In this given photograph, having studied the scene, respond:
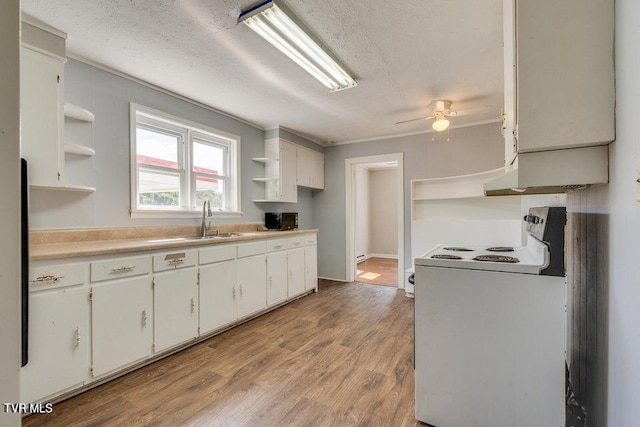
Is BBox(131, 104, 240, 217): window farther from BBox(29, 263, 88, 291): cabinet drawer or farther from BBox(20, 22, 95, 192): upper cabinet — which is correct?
BBox(29, 263, 88, 291): cabinet drawer

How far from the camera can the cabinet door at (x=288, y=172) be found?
404cm

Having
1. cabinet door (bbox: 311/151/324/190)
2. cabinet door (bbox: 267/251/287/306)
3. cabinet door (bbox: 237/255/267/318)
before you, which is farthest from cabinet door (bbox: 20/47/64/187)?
cabinet door (bbox: 311/151/324/190)

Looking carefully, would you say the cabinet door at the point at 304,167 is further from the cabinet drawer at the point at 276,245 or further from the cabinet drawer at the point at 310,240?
the cabinet drawer at the point at 276,245

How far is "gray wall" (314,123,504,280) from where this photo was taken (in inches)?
151

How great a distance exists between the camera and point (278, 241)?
11.3 ft

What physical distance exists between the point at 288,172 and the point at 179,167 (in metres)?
1.55

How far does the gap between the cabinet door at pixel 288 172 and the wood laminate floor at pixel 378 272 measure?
1.99 m

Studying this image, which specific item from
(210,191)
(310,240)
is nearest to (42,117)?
(210,191)

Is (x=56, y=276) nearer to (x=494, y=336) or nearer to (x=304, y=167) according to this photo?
(x=494, y=336)

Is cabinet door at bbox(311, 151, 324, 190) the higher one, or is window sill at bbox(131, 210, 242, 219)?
cabinet door at bbox(311, 151, 324, 190)

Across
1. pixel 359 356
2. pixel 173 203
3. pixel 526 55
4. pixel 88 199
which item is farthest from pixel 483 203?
pixel 88 199

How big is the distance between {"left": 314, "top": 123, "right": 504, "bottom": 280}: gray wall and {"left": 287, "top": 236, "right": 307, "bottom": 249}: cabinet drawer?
1.09 meters

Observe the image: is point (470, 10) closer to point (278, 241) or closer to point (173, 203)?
point (278, 241)

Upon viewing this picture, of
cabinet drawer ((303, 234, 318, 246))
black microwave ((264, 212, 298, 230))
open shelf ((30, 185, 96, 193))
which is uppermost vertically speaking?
open shelf ((30, 185, 96, 193))
